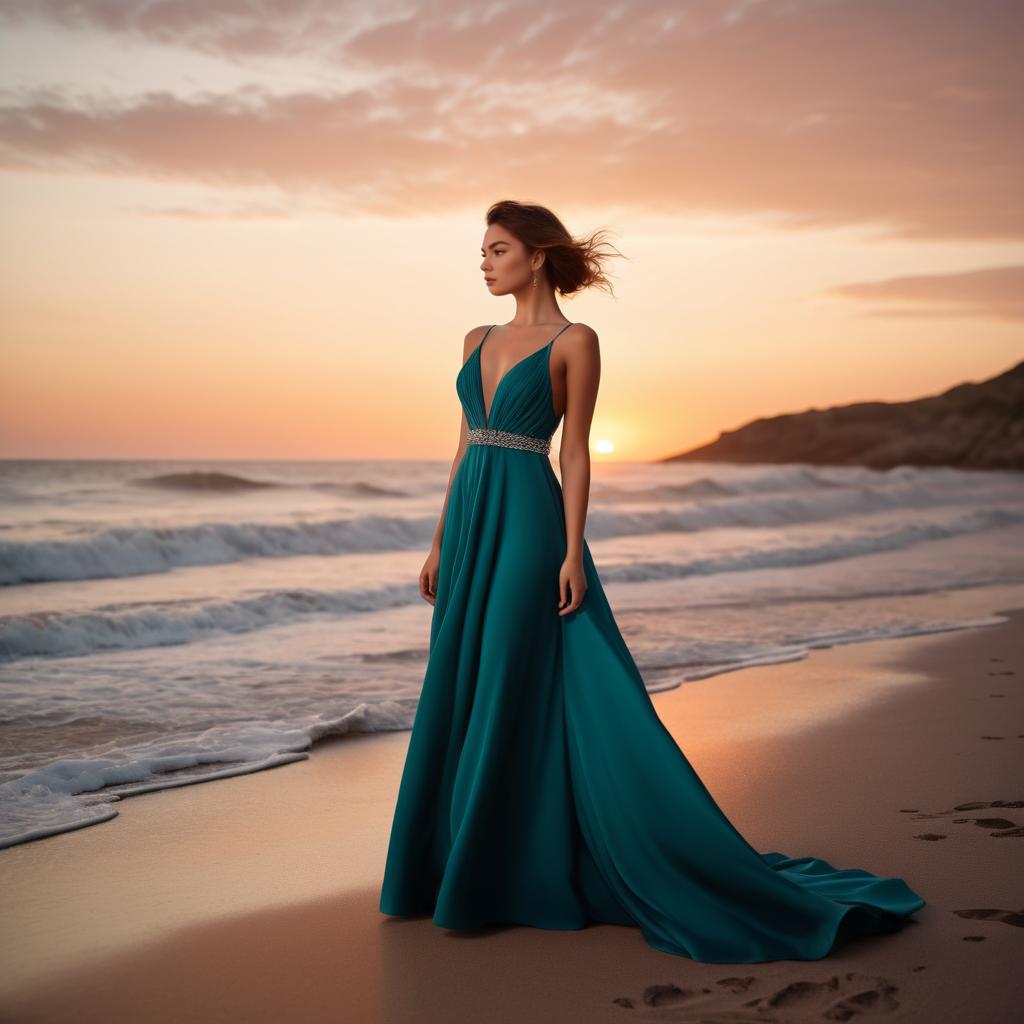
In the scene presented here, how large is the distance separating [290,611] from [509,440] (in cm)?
736

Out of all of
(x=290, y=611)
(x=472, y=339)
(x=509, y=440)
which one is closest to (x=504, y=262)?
(x=472, y=339)

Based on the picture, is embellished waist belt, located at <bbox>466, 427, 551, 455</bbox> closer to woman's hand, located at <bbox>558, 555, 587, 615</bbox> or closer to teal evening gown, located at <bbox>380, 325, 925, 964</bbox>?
teal evening gown, located at <bbox>380, 325, 925, 964</bbox>

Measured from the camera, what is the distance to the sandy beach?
2.62m

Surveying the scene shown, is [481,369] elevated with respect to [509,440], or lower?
elevated

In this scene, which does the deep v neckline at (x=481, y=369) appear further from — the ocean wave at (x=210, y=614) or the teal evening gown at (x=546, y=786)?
the ocean wave at (x=210, y=614)

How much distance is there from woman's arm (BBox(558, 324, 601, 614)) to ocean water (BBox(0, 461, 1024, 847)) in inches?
90.2

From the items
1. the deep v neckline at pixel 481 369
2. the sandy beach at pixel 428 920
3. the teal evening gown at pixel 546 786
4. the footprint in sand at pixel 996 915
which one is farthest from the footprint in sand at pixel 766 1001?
the deep v neckline at pixel 481 369

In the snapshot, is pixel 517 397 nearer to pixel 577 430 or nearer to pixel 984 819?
pixel 577 430

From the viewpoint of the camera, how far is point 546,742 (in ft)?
10.5

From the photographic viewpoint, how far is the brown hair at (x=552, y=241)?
11.1ft

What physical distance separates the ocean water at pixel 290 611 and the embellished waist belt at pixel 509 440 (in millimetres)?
2210

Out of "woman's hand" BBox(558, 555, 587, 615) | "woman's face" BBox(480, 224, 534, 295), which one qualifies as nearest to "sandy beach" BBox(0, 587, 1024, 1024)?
"woman's hand" BBox(558, 555, 587, 615)

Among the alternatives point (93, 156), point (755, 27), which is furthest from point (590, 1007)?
point (93, 156)

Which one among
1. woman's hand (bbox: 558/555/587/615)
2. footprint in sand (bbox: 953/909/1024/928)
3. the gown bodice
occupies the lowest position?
footprint in sand (bbox: 953/909/1024/928)
